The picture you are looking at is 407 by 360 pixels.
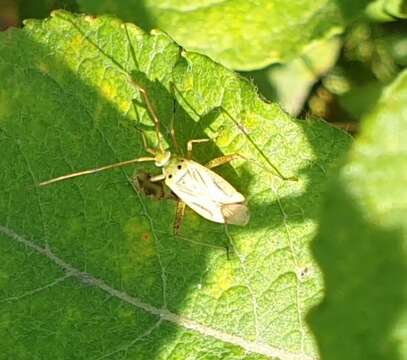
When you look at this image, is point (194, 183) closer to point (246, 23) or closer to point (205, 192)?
point (205, 192)

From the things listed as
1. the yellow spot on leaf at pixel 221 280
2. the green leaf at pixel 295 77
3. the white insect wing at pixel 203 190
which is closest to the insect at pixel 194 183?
the white insect wing at pixel 203 190

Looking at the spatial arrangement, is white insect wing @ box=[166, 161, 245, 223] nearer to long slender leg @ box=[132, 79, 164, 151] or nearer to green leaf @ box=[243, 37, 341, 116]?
long slender leg @ box=[132, 79, 164, 151]

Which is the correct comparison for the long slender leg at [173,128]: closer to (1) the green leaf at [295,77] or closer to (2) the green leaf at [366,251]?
(1) the green leaf at [295,77]

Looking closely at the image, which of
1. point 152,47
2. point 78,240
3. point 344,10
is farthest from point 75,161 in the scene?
point 344,10

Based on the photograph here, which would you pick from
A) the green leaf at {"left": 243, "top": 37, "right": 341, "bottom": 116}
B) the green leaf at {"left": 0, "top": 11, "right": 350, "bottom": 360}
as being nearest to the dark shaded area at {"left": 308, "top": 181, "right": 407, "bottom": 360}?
the green leaf at {"left": 0, "top": 11, "right": 350, "bottom": 360}

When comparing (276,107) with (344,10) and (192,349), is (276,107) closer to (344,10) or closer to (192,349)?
(344,10)

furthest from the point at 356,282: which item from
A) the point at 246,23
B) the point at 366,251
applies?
the point at 246,23
